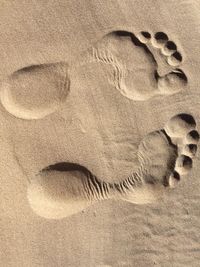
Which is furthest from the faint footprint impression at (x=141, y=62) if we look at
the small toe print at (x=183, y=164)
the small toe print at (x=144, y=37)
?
the small toe print at (x=183, y=164)

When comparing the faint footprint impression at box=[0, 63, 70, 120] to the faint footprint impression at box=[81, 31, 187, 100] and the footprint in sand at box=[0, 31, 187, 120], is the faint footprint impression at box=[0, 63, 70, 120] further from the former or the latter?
the faint footprint impression at box=[81, 31, 187, 100]

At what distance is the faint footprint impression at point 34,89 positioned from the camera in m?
1.37

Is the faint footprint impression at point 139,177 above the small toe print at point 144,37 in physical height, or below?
below

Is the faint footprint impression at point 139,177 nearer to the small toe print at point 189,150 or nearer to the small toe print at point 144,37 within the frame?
the small toe print at point 189,150

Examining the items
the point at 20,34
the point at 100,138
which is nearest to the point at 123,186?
the point at 100,138

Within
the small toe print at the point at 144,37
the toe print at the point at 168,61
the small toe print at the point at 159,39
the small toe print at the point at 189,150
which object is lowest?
the small toe print at the point at 189,150

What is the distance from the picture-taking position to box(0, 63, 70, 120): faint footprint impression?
4.50ft

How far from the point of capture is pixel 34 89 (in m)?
1.37

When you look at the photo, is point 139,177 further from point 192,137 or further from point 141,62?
point 141,62

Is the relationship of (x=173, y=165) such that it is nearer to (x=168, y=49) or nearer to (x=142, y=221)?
(x=142, y=221)

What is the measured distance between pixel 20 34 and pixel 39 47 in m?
0.07

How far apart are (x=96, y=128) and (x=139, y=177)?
0.70 ft

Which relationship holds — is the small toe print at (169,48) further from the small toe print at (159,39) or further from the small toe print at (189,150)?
the small toe print at (189,150)

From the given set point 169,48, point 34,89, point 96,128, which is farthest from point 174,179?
point 34,89
